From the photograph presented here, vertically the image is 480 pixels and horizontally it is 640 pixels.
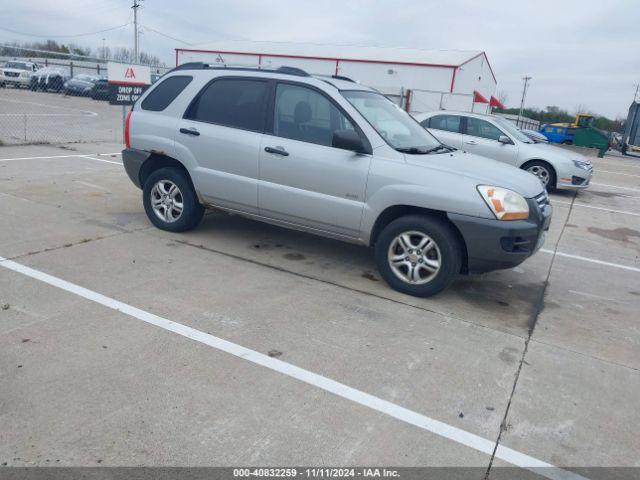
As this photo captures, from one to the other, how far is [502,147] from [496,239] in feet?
25.0

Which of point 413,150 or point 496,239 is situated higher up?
point 413,150

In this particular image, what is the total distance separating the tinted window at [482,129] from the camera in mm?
11633

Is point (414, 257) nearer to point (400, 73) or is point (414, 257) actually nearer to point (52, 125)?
point (52, 125)

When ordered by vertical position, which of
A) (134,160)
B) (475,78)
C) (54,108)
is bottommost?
(54,108)

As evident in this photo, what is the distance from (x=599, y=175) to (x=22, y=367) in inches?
729

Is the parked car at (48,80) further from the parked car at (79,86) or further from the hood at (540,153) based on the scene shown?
the hood at (540,153)

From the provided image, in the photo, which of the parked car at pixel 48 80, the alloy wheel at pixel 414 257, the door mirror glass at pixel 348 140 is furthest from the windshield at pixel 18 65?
the alloy wheel at pixel 414 257

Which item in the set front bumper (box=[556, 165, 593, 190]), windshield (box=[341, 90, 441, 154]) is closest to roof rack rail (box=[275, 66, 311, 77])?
windshield (box=[341, 90, 441, 154])

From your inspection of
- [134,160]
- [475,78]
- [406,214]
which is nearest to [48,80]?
[475,78]

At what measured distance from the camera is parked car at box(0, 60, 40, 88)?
3031 centimetres

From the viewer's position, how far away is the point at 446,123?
11859mm

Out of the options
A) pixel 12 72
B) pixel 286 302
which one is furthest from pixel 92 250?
pixel 12 72

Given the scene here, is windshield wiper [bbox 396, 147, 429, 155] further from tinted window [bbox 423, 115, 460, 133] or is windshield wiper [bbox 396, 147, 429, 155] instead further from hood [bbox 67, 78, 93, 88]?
hood [bbox 67, 78, 93, 88]

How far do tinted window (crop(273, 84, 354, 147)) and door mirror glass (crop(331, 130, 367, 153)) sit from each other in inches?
9.5
